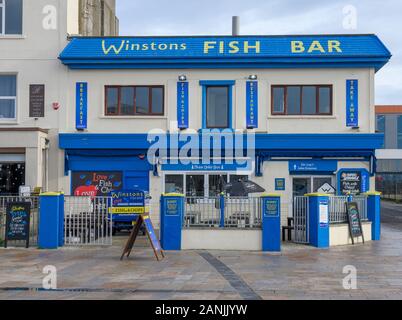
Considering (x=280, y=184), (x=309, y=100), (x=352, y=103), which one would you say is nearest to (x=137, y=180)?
(x=280, y=184)

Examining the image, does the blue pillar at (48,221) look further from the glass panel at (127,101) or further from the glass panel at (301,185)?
the glass panel at (301,185)

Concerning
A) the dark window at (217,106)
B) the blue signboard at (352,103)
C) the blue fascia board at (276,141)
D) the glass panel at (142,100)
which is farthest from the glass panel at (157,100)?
the blue signboard at (352,103)

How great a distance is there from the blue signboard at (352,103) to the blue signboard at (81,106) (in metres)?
10.3

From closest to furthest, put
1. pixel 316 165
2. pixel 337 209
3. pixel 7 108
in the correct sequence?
pixel 337 209, pixel 316 165, pixel 7 108

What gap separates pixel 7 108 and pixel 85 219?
31.3ft

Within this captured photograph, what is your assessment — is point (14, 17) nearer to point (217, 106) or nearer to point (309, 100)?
point (217, 106)

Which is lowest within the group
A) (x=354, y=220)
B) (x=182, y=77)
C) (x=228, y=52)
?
(x=354, y=220)

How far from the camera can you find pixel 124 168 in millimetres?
24344

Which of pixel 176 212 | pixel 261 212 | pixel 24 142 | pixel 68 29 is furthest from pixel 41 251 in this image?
pixel 68 29

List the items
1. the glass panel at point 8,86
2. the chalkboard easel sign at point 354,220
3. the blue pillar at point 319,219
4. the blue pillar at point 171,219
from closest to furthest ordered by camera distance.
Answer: the blue pillar at point 171,219 → the blue pillar at point 319,219 → the chalkboard easel sign at point 354,220 → the glass panel at point 8,86

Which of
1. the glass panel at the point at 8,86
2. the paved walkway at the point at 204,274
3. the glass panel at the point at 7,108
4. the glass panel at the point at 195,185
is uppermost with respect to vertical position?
the glass panel at the point at 8,86

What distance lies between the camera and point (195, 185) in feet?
80.2

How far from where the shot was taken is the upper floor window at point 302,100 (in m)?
24.2

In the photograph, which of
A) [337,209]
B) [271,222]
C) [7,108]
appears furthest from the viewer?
[7,108]
